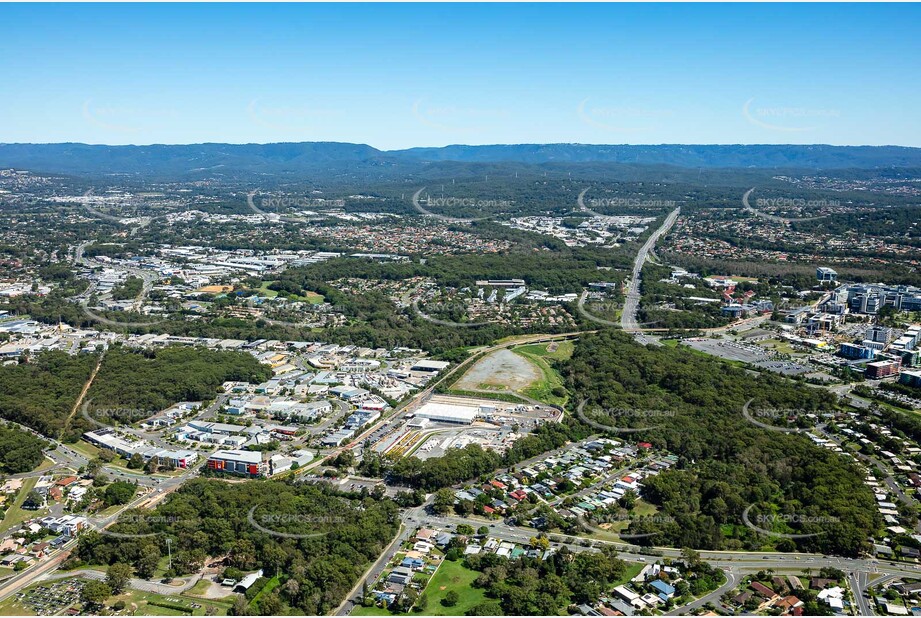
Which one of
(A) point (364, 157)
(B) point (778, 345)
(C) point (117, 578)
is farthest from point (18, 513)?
(A) point (364, 157)

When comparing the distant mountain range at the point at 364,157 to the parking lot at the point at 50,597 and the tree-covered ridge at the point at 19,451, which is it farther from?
the parking lot at the point at 50,597

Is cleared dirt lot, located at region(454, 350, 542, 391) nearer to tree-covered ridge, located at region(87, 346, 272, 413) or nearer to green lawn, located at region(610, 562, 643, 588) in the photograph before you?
tree-covered ridge, located at region(87, 346, 272, 413)

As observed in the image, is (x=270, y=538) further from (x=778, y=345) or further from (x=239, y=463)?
(x=778, y=345)

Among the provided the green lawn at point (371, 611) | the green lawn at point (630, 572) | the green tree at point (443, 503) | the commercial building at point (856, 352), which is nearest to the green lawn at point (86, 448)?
the green tree at point (443, 503)

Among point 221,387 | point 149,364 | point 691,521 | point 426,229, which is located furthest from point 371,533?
point 426,229

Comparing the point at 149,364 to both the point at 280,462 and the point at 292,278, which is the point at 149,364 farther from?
the point at 292,278
